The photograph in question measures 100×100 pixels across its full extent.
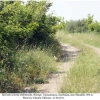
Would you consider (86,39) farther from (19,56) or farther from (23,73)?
(23,73)

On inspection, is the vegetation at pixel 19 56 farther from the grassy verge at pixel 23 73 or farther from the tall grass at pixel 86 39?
the tall grass at pixel 86 39

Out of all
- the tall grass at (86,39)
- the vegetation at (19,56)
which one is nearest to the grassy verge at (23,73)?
the vegetation at (19,56)

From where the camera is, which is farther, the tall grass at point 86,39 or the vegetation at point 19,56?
the tall grass at point 86,39

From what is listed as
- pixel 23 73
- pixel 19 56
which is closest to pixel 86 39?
pixel 19 56

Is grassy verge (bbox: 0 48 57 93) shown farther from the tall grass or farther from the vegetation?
the tall grass

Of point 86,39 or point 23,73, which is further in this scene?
point 86,39

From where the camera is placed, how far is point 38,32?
14898 millimetres

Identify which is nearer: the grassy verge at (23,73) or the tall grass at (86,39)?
the grassy verge at (23,73)

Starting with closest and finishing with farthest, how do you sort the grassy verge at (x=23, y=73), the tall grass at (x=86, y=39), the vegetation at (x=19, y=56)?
the grassy verge at (x=23, y=73)
the vegetation at (x=19, y=56)
the tall grass at (x=86, y=39)

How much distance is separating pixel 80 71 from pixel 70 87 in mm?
1654

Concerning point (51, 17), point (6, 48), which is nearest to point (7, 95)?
point (6, 48)

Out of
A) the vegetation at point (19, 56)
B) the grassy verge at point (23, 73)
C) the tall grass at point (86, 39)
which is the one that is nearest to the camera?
the grassy verge at point (23, 73)

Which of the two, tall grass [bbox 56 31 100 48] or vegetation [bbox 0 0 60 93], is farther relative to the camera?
tall grass [bbox 56 31 100 48]

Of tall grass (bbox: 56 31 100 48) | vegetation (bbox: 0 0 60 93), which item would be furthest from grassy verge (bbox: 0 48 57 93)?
tall grass (bbox: 56 31 100 48)
